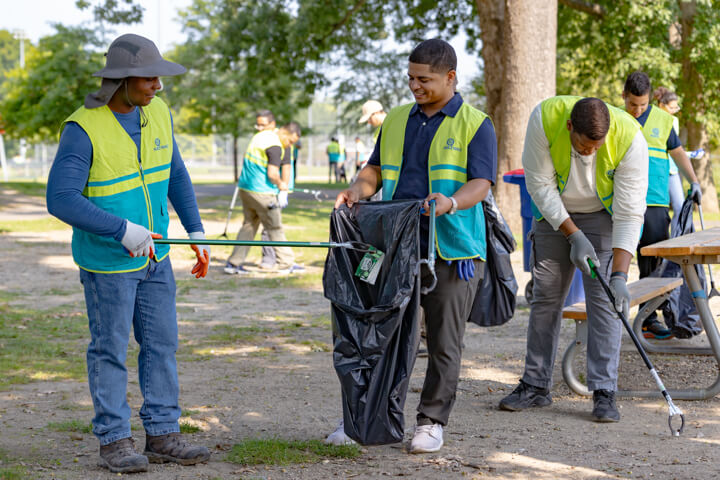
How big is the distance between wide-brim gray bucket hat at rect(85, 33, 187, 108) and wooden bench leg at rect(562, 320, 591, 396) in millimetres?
2760

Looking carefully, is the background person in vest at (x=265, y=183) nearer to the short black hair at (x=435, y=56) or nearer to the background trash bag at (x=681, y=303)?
the background trash bag at (x=681, y=303)

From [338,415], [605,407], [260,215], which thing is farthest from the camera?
[260,215]

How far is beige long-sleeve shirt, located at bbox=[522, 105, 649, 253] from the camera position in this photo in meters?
4.57

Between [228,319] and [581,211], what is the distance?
4.02 meters

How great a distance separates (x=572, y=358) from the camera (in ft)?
17.6

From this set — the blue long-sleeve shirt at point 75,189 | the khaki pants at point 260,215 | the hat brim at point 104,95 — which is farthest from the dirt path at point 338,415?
the khaki pants at point 260,215

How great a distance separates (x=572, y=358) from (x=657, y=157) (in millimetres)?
Result: 1980

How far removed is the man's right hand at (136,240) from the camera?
3639mm

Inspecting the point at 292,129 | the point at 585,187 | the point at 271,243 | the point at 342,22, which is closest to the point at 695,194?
the point at 585,187

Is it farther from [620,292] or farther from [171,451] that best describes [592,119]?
[171,451]

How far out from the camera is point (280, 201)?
33.9 ft

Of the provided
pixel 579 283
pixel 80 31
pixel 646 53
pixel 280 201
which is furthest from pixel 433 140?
pixel 80 31

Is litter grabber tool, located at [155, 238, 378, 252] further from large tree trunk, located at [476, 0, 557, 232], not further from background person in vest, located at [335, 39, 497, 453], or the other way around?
large tree trunk, located at [476, 0, 557, 232]

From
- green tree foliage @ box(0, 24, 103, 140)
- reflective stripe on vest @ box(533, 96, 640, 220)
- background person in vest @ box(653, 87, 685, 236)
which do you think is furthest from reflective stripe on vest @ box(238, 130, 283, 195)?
green tree foliage @ box(0, 24, 103, 140)
